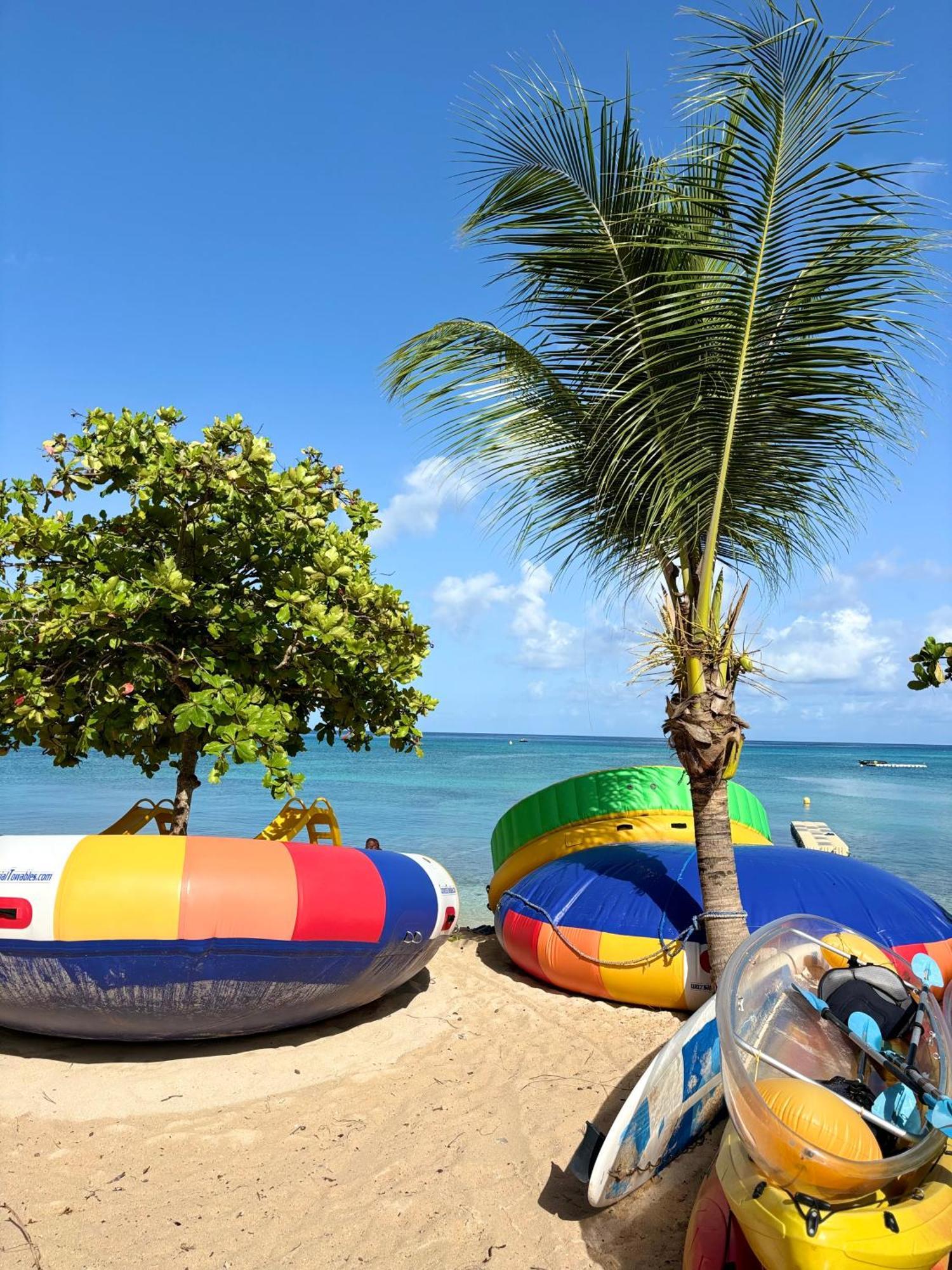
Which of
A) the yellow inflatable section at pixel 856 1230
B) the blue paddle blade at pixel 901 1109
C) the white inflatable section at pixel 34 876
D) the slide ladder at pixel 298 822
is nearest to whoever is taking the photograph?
the yellow inflatable section at pixel 856 1230

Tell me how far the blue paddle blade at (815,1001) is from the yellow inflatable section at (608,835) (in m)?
3.99

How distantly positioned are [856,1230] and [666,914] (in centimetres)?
375

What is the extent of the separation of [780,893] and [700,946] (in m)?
0.76

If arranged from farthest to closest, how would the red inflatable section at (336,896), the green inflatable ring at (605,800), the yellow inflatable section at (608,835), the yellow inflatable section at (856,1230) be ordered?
the green inflatable ring at (605,800) < the yellow inflatable section at (608,835) < the red inflatable section at (336,896) < the yellow inflatable section at (856,1230)

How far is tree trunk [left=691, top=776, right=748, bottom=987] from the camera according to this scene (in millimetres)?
5977

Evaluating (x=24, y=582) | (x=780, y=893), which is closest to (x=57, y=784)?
(x=24, y=582)

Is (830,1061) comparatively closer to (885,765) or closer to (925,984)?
(925,984)

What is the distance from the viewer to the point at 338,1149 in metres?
4.52

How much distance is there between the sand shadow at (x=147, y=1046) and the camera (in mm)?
5449

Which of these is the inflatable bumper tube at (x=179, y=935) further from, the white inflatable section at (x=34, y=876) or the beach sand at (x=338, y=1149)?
the beach sand at (x=338, y=1149)

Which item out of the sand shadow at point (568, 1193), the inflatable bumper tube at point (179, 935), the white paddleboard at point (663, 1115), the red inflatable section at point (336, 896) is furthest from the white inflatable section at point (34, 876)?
the white paddleboard at point (663, 1115)

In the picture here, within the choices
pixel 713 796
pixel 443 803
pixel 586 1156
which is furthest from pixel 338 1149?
pixel 443 803

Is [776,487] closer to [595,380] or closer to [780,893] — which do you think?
[595,380]

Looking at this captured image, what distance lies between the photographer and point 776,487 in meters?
6.58
